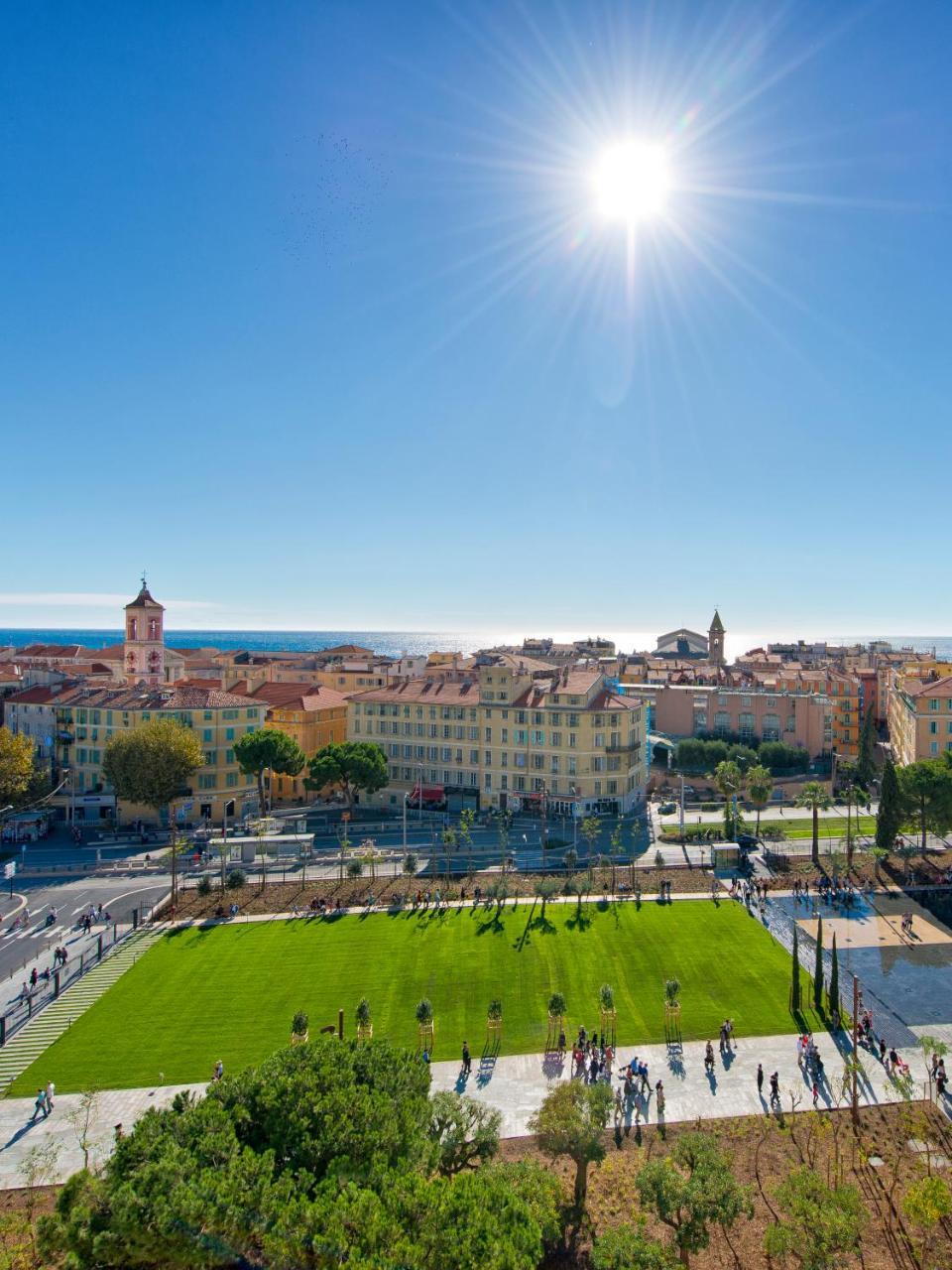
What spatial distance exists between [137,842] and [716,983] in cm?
4863

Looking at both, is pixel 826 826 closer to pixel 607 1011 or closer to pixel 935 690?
pixel 935 690

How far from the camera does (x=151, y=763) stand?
66.2 m

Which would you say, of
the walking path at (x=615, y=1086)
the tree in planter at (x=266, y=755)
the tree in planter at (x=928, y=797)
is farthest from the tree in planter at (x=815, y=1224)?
the tree in planter at (x=266, y=755)

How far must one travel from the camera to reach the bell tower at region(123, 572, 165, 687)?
288 feet

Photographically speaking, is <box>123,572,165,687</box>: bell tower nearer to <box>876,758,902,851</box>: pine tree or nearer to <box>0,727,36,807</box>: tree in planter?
<box>0,727,36,807</box>: tree in planter

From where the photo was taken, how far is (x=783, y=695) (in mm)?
96938

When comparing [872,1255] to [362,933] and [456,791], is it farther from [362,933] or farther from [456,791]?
[456,791]

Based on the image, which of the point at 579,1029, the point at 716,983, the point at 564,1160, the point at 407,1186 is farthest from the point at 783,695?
the point at 407,1186

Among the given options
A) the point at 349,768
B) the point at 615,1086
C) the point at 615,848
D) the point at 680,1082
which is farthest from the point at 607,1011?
the point at 349,768

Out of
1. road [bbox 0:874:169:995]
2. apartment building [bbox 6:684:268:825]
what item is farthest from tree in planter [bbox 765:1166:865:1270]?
apartment building [bbox 6:684:268:825]

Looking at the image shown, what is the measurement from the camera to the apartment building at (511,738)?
7288 centimetres

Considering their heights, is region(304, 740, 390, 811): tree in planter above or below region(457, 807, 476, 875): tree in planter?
above

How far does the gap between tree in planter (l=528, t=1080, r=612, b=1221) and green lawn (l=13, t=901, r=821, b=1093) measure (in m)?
10.2

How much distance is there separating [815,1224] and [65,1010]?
32.6 m
